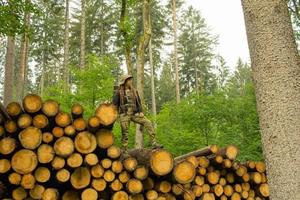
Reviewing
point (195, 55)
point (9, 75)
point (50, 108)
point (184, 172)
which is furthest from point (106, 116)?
point (195, 55)

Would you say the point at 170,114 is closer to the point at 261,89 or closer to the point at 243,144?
the point at 243,144

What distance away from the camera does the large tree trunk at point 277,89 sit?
4.19 meters

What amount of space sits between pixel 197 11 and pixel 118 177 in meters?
37.3

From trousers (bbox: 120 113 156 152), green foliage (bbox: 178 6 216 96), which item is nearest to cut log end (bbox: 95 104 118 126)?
trousers (bbox: 120 113 156 152)

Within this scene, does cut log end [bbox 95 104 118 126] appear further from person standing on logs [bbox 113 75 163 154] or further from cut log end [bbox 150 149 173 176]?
person standing on logs [bbox 113 75 163 154]

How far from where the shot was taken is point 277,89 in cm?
431

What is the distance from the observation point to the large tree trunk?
419 cm

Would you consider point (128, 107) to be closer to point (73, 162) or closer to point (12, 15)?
point (73, 162)

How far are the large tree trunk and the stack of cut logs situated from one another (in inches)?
98.1

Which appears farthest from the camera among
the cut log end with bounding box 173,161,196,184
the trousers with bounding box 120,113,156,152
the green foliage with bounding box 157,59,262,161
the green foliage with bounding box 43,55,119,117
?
the green foliage with bounding box 43,55,119,117

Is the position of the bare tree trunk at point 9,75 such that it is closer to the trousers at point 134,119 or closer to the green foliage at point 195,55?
the trousers at point 134,119

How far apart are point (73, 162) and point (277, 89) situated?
3050mm

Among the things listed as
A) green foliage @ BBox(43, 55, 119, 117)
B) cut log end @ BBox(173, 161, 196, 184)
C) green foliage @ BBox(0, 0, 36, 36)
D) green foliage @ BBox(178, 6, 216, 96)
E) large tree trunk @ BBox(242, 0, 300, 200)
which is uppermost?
green foliage @ BBox(178, 6, 216, 96)

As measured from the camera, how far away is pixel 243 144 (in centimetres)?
1572
